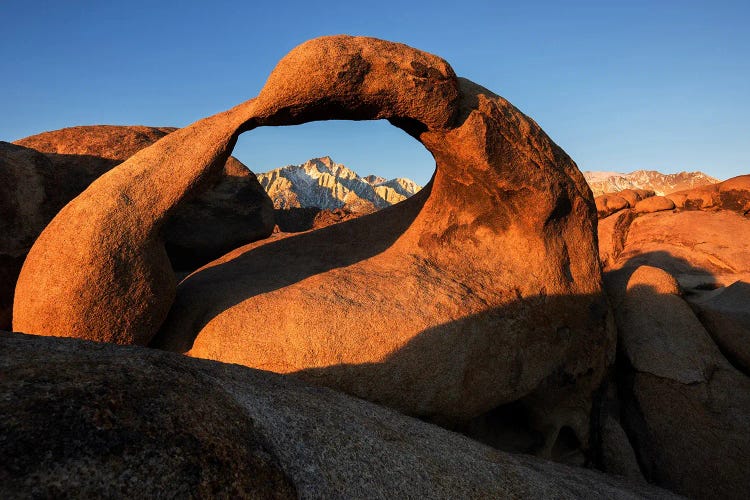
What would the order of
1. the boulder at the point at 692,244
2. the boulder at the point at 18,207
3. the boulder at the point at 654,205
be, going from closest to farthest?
the boulder at the point at 18,207, the boulder at the point at 692,244, the boulder at the point at 654,205

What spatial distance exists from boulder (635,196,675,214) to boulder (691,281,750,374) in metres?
4.11

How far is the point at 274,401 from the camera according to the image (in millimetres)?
1841

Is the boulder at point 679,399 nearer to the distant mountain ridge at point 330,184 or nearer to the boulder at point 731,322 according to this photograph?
the boulder at point 731,322

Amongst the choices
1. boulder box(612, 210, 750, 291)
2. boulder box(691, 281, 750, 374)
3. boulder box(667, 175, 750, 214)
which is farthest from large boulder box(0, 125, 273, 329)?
boulder box(667, 175, 750, 214)

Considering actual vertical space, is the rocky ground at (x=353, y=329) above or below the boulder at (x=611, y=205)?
below

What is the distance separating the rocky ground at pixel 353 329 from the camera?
135 centimetres

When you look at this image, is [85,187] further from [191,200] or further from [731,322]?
[731,322]

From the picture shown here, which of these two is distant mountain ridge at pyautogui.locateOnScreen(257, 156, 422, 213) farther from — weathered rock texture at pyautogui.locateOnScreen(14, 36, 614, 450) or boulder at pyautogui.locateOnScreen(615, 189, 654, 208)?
weathered rock texture at pyautogui.locateOnScreen(14, 36, 614, 450)

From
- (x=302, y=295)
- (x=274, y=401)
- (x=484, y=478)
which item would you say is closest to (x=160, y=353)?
(x=274, y=401)

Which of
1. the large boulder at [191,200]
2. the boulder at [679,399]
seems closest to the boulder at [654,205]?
the boulder at [679,399]

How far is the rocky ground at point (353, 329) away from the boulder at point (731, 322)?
0.02 metres

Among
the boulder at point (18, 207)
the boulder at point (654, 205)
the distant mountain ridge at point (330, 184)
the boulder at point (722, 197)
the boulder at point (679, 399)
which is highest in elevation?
the distant mountain ridge at point (330, 184)

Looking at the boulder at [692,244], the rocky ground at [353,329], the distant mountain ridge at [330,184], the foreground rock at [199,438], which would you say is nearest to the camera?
the foreground rock at [199,438]

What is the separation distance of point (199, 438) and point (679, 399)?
4.03 m
